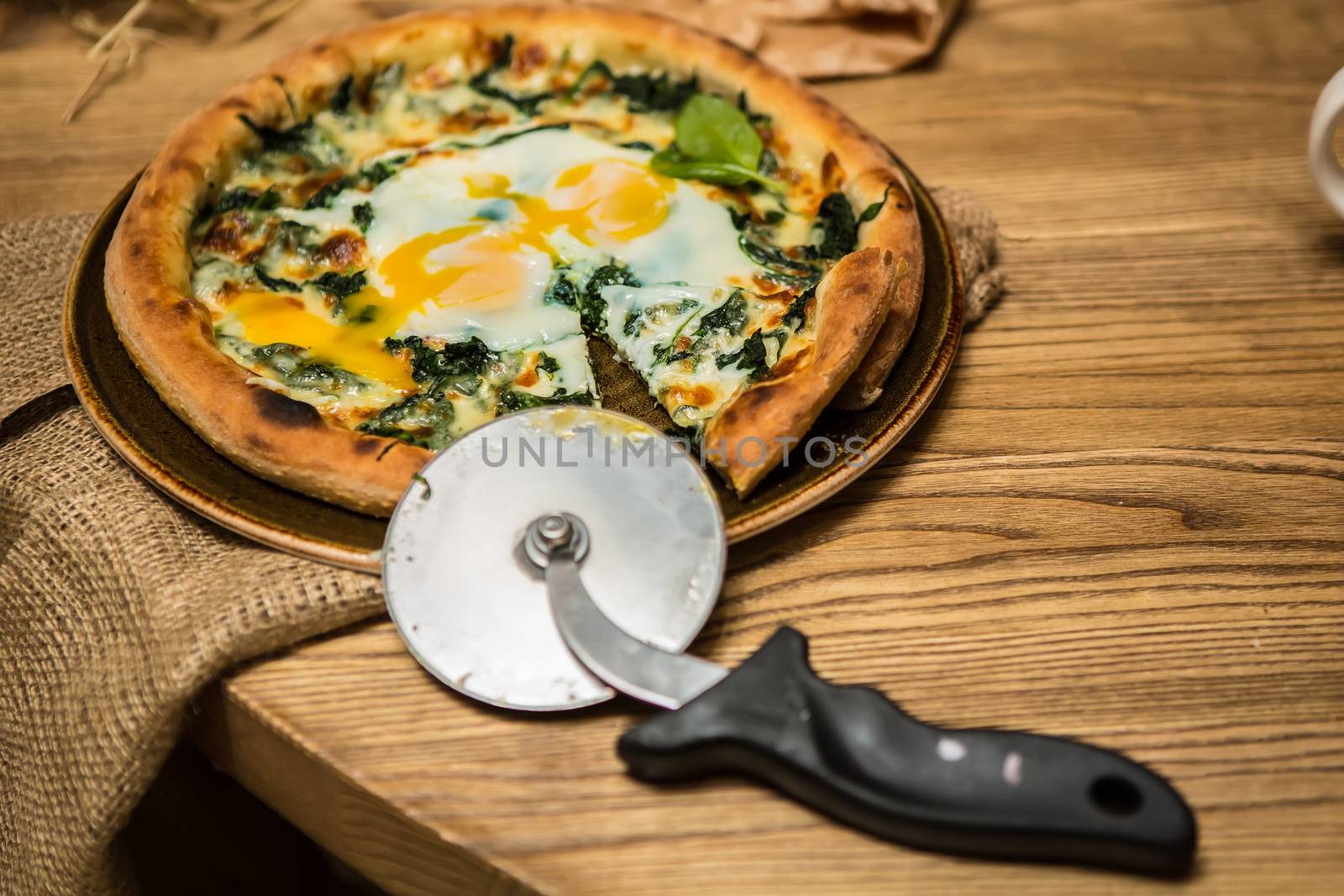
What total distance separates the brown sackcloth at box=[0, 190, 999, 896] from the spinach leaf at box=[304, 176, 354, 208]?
0.72 m

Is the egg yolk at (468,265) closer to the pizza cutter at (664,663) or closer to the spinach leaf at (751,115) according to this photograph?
the spinach leaf at (751,115)

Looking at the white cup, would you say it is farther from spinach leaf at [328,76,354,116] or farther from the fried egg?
spinach leaf at [328,76,354,116]

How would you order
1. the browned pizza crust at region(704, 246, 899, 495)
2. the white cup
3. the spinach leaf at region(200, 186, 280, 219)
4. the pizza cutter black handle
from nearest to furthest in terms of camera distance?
the pizza cutter black handle
the browned pizza crust at region(704, 246, 899, 495)
the white cup
the spinach leaf at region(200, 186, 280, 219)

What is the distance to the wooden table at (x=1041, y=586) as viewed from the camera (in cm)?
188

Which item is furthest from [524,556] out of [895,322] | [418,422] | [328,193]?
[328,193]

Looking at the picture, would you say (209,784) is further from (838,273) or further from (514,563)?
(838,273)

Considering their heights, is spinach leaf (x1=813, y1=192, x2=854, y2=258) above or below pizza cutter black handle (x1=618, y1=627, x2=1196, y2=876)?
above

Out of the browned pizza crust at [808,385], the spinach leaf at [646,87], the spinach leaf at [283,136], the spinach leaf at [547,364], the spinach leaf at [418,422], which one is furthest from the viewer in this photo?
the spinach leaf at [646,87]

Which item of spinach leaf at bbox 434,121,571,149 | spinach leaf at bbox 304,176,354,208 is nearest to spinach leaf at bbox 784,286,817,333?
spinach leaf at bbox 434,121,571,149

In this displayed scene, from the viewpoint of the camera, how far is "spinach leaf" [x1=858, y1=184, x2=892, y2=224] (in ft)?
9.07

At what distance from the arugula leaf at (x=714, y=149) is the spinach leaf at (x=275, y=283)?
3.19ft

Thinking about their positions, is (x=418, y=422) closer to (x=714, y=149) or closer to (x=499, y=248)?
(x=499, y=248)

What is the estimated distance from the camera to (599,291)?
2719mm

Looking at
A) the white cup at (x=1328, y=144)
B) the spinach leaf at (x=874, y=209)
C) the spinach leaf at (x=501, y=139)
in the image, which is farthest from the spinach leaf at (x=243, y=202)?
the white cup at (x=1328, y=144)
